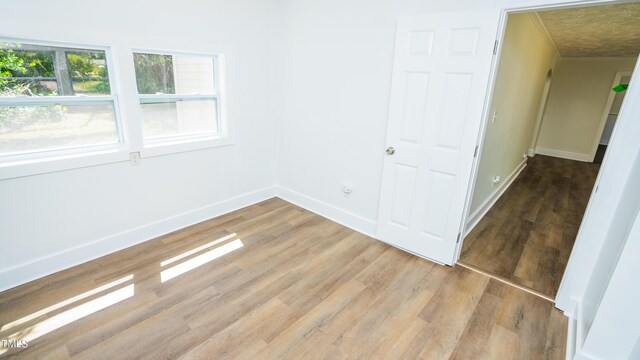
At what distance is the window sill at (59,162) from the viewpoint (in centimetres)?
219

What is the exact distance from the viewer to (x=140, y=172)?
286 centimetres

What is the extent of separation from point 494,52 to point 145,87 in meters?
2.95

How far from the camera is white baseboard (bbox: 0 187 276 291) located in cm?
235

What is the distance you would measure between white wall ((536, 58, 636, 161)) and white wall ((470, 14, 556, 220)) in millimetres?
2645

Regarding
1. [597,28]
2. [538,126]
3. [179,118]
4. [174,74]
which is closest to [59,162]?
[179,118]

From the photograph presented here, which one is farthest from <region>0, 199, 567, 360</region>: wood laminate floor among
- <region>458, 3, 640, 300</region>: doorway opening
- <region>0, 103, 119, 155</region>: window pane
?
<region>0, 103, 119, 155</region>: window pane

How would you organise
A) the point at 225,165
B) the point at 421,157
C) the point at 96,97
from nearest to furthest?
the point at 96,97, the point at 421,157, the point at 225,165

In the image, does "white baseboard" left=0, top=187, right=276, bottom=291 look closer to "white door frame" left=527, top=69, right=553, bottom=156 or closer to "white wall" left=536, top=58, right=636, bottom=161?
"white door frame" left=527, top=69, right=553, bottom=156

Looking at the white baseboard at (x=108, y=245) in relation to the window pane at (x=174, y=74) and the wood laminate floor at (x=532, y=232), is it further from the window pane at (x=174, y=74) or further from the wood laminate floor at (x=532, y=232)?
the wood laminate floor at (x=532, y=232)

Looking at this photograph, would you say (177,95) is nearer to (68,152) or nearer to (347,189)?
(68,152)

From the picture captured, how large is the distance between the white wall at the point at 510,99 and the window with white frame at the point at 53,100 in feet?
11.9

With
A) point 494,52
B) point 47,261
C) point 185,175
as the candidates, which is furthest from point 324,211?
point 47,261

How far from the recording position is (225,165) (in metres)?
3.58

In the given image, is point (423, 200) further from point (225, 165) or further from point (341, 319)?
point (225, 165)
